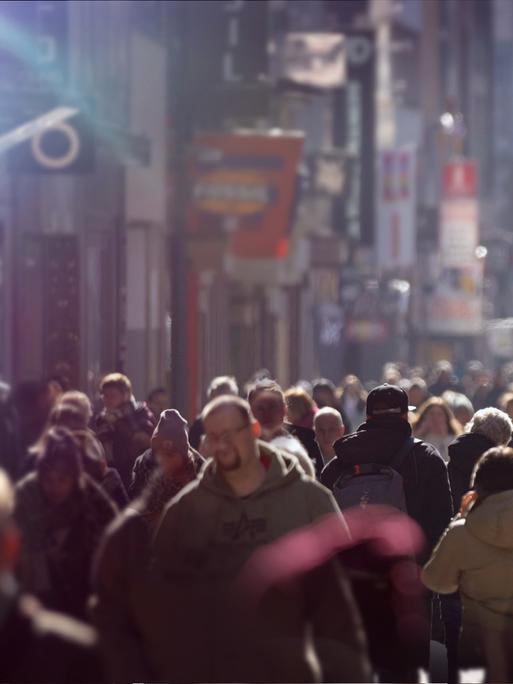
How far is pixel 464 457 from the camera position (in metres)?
14.1

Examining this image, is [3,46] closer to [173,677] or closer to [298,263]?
[173,677]

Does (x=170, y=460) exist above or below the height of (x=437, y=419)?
above

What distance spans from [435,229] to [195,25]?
4614cm

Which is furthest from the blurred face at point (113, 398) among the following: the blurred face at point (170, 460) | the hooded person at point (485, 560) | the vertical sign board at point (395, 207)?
the vertical sign board at point (395, 207)

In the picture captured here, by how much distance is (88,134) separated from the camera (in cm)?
2141

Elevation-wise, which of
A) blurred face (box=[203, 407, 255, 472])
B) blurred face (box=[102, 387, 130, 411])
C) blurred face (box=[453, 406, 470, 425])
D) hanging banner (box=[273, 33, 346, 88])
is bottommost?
blurred face (box=[453, 406, 470, 425])

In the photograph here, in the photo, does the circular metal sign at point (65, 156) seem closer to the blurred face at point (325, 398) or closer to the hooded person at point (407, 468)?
the blurred face at point (325, 398)

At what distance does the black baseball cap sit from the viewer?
1290cm

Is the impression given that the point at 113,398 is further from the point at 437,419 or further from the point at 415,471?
the point at 437,419

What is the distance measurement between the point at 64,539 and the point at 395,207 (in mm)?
59146

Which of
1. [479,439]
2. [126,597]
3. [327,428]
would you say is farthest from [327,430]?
[126,597]

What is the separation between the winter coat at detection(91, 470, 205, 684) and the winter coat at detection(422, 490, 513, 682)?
2.93 metres

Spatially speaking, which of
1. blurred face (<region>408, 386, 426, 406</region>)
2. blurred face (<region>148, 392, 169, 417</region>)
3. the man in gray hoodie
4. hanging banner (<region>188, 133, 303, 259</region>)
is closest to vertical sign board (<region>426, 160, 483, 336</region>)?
hanging banner (<region>188, 133, 303, 259</region>)

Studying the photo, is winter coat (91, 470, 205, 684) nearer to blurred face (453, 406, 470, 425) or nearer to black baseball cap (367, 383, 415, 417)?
black baseball cap (367, 383, 415, 417)
